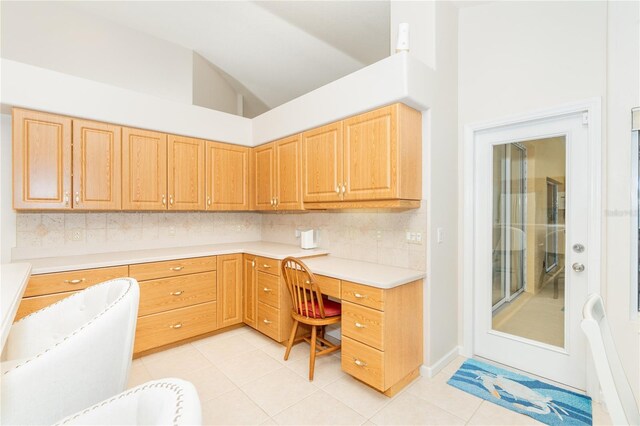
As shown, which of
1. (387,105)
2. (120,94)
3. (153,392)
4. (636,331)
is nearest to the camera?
(153,392)

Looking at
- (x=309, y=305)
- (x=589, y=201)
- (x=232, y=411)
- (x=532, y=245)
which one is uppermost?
(x=589, y=201)

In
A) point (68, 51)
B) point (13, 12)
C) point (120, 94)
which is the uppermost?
point (13, 12)

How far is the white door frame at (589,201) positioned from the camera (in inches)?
83.3

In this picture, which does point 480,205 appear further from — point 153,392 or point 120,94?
point 120,94

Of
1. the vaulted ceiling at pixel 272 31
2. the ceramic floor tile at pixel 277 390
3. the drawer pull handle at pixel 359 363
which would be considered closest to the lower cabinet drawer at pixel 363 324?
the drawer pull handle at pixel 359 363

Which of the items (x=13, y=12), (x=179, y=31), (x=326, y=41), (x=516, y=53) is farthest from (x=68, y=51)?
(x=516, y=53)

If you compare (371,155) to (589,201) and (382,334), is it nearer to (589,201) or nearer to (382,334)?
(382,334)

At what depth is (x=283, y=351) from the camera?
2.90 meters

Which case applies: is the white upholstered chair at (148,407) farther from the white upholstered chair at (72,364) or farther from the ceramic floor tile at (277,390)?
the ceramic floor tile at (277,390)

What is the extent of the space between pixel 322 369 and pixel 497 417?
1280 millimetres

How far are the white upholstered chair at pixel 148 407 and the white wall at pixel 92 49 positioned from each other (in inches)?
132

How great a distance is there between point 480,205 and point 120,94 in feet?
11.6

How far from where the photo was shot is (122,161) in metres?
2.94

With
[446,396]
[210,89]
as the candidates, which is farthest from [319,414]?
[210,89]
